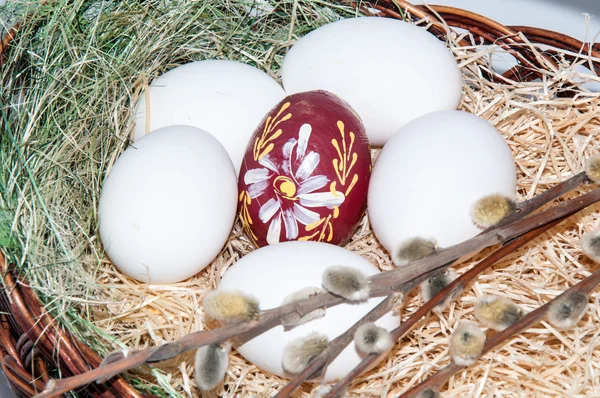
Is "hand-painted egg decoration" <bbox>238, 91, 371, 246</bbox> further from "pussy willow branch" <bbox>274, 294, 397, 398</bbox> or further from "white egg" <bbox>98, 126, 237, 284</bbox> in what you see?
"pussy willow branch" <bbox>274, 294, 397, 398</bbox>

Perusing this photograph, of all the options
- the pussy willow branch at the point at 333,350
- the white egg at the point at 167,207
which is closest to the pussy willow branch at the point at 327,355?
the pussy willow branch at the point at 333,350

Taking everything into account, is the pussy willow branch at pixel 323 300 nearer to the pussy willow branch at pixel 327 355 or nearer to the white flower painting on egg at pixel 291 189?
the pussy willow branch at pixel 327 355

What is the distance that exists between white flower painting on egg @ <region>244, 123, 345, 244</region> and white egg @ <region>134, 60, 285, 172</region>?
107 mm

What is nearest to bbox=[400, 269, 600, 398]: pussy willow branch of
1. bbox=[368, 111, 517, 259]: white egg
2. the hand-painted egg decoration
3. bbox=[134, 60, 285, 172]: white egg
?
bbox=[368, 111, 517, 259]: white egg

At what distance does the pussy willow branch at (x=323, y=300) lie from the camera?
660 mm

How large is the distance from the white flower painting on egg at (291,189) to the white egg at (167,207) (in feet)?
0.16

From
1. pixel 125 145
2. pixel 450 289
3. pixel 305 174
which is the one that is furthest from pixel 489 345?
pixel 125 145

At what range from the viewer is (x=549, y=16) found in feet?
5.14

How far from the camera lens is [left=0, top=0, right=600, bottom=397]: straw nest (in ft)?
3.08

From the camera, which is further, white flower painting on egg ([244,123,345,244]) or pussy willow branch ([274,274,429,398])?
white flower painting on egg ([244,123,345,244])

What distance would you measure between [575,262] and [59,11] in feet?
2.95

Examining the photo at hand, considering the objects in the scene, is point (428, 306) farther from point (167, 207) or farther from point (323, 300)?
point (167, 207)

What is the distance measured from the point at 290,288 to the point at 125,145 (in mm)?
431

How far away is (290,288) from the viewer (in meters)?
0.90
